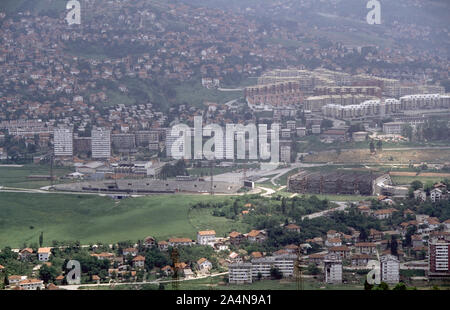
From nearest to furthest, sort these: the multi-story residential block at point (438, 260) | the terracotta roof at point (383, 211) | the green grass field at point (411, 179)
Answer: the multi-story residential block at point (438, 260) → the terracotta roof at point (383, 211) → the green grass field at point (411, 179)

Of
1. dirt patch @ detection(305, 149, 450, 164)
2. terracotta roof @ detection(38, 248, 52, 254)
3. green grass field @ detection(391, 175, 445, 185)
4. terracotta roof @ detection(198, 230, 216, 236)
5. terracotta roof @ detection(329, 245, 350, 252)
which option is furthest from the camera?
dirt patch @ detection(305, 149, 450, 164)

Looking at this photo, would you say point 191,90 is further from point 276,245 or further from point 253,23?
point 276,245

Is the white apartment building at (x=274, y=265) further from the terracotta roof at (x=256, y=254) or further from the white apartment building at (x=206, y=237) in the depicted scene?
the white apartment building at (x=206, y=237)

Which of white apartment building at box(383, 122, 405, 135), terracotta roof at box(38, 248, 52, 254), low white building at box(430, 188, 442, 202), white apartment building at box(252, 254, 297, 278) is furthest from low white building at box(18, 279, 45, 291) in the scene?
white apartment building at box(383, 122, 405, 135)

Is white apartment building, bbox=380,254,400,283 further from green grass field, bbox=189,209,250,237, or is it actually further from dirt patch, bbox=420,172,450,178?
dirt patch, bbox=420,172,450,178

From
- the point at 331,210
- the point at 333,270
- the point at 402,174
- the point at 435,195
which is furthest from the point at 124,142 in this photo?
the point at 333,270

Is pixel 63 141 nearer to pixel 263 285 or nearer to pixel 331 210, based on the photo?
pixel 331 210

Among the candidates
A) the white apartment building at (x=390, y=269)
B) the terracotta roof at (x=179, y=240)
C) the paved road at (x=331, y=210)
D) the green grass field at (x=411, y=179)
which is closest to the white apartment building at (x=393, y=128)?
the green grass field at (x=411, y=179)
